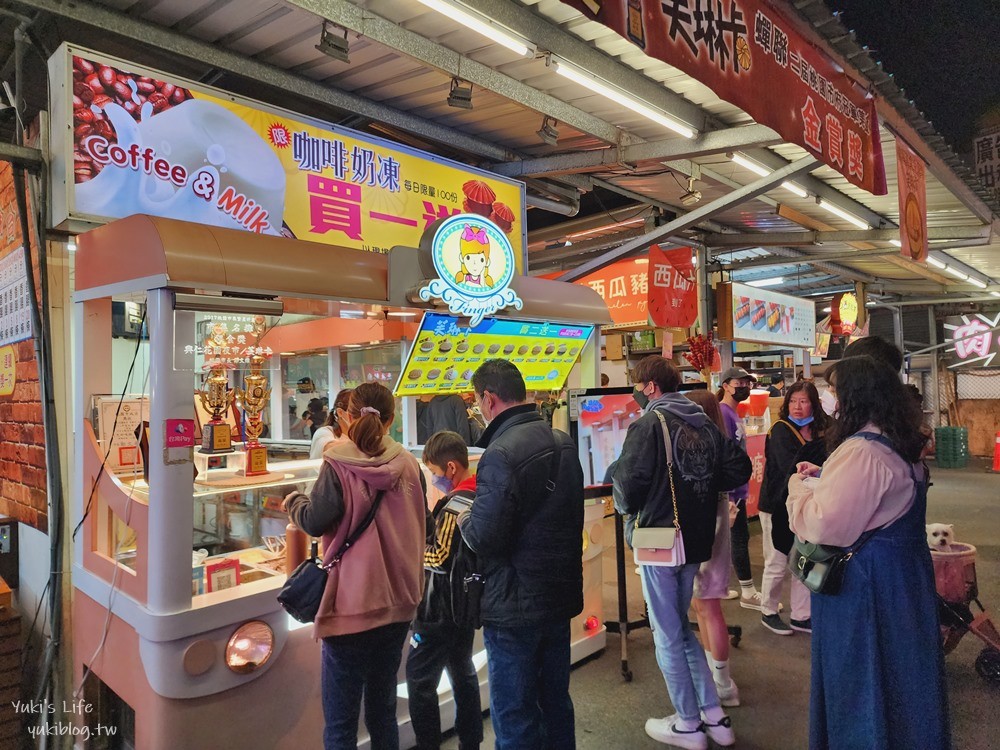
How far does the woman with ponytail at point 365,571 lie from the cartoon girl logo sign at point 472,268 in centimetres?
103

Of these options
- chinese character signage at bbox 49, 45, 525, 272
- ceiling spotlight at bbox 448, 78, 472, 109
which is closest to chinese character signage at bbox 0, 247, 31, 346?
chinese character signage at bbox 49, 45, 525, 272

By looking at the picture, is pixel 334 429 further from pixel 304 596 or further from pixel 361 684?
pixel 361 684

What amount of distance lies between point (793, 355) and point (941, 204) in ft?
14.1

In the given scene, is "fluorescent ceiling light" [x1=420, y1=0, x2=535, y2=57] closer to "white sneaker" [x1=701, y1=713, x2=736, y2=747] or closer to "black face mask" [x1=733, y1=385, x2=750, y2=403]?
"black face mask" [x1=733, y1=385, x2=750, y2=403]

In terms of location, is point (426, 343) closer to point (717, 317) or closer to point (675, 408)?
point (675, 408)

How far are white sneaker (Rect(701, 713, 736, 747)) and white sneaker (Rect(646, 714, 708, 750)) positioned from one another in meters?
0.07

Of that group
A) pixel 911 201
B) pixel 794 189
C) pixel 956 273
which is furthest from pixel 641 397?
pixel 956 273

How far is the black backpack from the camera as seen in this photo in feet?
9.56

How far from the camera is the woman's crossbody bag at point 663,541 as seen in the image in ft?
11.9

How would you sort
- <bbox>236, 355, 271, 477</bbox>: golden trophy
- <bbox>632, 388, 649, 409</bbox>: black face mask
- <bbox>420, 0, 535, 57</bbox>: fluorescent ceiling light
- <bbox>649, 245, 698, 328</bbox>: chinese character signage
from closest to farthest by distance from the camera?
<bbox>420, 0, 535, 57</bbox>: fluorescent ceiling light
<bbox>236, 355, 271, 477</bbox>: golden trophy
<bbox>632, 388, 649, 409</bbox>: black face mask
<bbox>649, 245, 698, 328</bbox>: chinese character signage

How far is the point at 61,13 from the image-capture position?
3590 millimetres

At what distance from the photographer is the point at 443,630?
3.07 metres

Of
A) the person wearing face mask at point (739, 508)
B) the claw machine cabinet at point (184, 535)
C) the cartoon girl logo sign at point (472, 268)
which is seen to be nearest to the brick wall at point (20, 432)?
the claw machine cabinet at point (184, 535)

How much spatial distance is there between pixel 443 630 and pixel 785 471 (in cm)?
327
